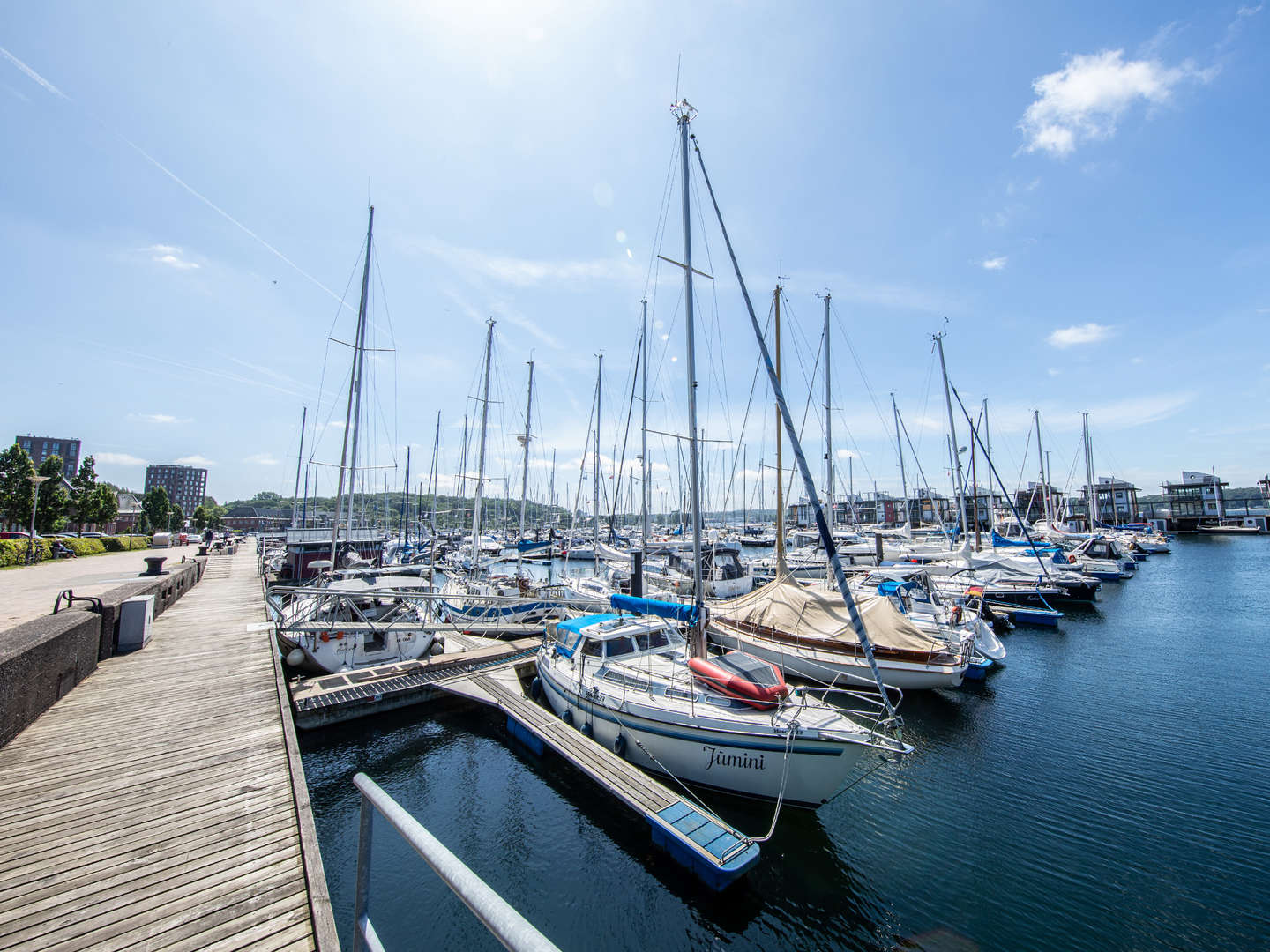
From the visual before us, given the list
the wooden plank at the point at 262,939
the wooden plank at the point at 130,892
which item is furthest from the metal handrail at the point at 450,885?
the wooden plank at the point at 130,892

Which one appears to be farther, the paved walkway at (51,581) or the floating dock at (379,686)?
the paved walkway at (51,581)

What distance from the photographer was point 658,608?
1605cm

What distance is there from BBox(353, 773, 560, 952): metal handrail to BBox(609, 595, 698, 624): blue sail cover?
37.7ft

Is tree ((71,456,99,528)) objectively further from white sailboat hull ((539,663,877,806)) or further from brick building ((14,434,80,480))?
brick building ((14,434,80,480))

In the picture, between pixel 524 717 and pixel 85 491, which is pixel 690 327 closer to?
pixel 524 717

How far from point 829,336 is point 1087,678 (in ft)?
75.3

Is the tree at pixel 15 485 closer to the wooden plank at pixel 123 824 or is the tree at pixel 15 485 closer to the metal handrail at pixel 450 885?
the wooden plank at pixel 123 824

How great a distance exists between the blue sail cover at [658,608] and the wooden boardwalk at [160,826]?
933 centimetres

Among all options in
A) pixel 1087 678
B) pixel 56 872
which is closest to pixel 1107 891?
pixel 1087 678

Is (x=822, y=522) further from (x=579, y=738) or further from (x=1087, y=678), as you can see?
(x=1087, y=678)

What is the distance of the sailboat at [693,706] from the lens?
10.4 metres

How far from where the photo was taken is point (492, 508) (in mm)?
146875

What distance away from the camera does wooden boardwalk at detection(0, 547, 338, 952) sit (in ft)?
15.8

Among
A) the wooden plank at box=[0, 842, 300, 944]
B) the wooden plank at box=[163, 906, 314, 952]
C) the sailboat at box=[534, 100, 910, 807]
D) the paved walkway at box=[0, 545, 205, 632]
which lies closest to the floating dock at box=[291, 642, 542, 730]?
the sailboat at box=[534, 100, 910, 807]
